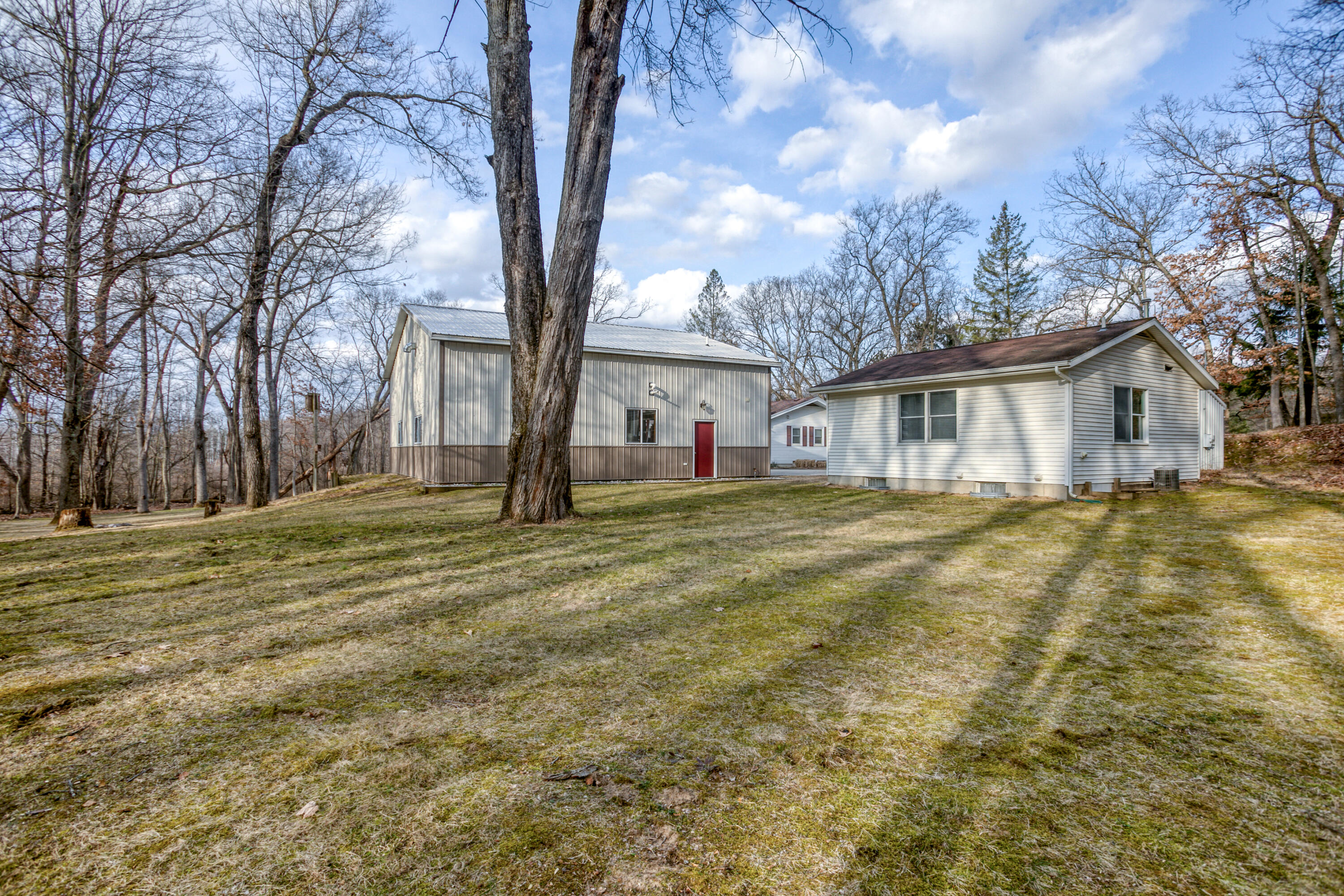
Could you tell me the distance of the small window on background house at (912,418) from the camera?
49.7ft

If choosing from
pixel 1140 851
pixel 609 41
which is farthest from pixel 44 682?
pixel 609 41

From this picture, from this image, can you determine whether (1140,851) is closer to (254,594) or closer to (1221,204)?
(254,594)

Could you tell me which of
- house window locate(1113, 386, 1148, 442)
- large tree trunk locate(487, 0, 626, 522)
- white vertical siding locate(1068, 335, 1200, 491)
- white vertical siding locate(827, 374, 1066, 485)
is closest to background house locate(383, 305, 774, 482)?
white vertical siding locate(827, 374, 1066, 485)

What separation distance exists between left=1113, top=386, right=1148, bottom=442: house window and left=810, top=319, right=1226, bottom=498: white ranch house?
3 cm

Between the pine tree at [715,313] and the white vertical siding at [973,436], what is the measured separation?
86.1 ft

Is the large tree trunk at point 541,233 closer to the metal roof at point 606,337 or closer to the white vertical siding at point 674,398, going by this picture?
the metal roof at point 606,337

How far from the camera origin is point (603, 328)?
21.8 meters

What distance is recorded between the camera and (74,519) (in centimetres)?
1231

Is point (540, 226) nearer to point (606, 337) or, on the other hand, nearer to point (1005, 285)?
point (606, 337)

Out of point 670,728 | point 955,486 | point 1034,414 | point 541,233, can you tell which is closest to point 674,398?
point 955,486

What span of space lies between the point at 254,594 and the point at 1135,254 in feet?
105

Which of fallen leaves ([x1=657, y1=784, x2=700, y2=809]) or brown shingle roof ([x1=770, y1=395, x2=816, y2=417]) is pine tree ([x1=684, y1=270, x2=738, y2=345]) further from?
fallen leaves ([x1=657, y1=784, x2=700, y2=809])

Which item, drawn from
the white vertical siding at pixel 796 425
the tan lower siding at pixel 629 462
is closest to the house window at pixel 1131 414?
the tan lower siding at pixel 629 462

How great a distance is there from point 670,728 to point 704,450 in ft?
59.2
